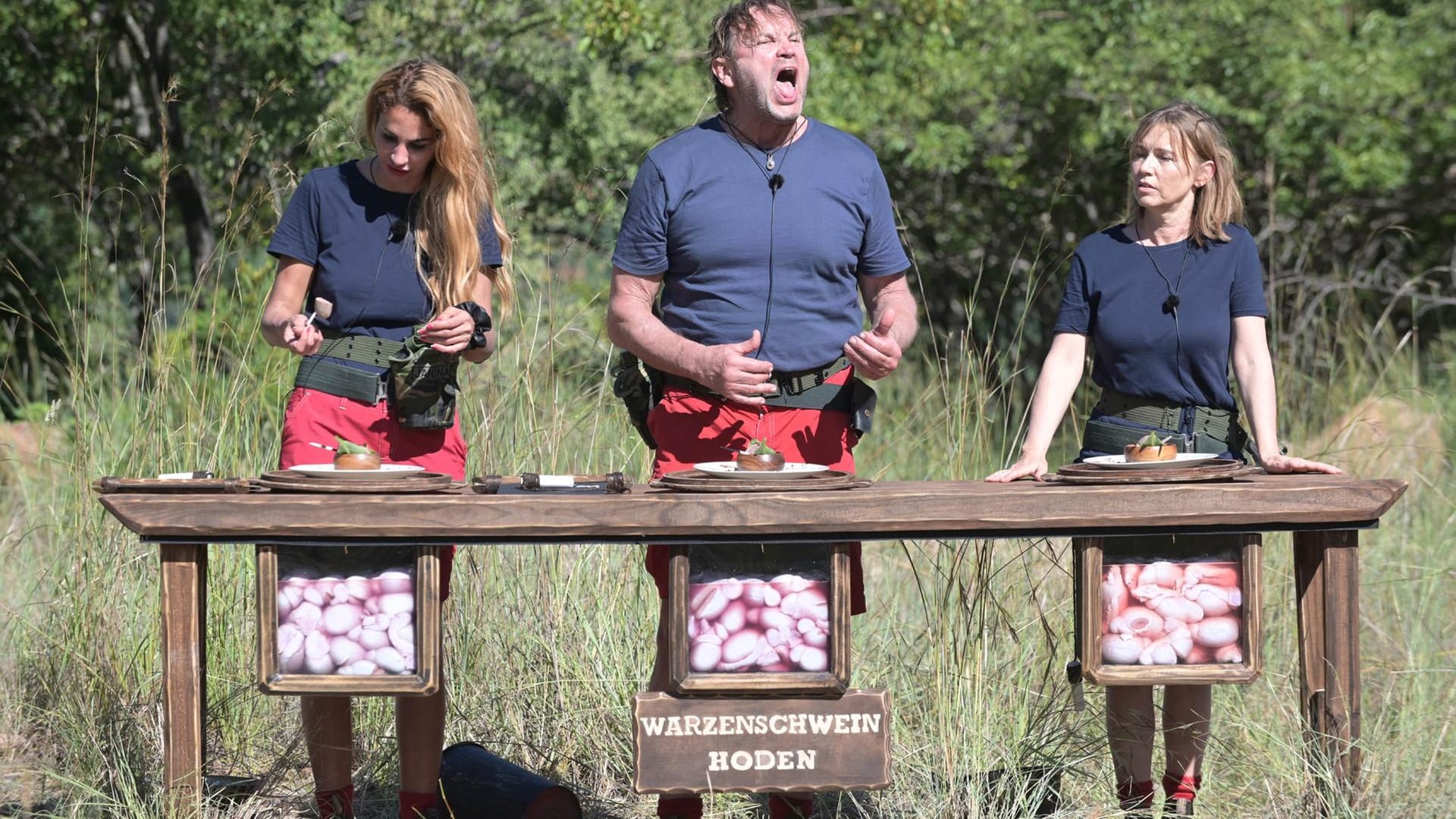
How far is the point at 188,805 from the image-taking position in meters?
3.04

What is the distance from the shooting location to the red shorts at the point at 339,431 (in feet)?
11.1

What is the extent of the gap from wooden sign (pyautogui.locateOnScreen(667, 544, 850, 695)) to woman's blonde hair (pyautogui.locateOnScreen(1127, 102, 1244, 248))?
1208 millimetres

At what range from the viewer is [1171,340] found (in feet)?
11.5

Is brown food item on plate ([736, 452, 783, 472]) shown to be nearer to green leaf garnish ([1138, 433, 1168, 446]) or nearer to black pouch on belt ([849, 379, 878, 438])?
black pouch on belt ([849, 379, 878, 438])

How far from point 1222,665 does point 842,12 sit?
7.21 meters

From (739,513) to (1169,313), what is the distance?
1161 mm

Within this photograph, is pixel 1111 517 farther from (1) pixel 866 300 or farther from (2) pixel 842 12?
(2) pixel 842 12

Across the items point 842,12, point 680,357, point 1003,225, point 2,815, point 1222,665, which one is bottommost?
point 2,815

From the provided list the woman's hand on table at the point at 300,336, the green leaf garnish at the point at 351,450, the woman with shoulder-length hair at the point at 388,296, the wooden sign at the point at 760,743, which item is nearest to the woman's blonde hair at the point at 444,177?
the woman with shoulder-length hair at the point at 388,296

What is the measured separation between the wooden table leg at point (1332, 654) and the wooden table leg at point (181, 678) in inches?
83.7

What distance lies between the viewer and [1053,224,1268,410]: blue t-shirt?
11.5 ft

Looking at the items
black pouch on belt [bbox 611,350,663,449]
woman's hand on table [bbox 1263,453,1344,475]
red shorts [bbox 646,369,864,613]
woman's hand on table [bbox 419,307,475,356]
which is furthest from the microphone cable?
woman's hand on table [bbox 1263,453,1344,475]

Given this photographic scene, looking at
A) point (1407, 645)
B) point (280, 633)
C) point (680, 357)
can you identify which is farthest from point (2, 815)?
point (1407, 645)

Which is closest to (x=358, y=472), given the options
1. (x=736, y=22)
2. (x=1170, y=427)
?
(x=736, y=22)
